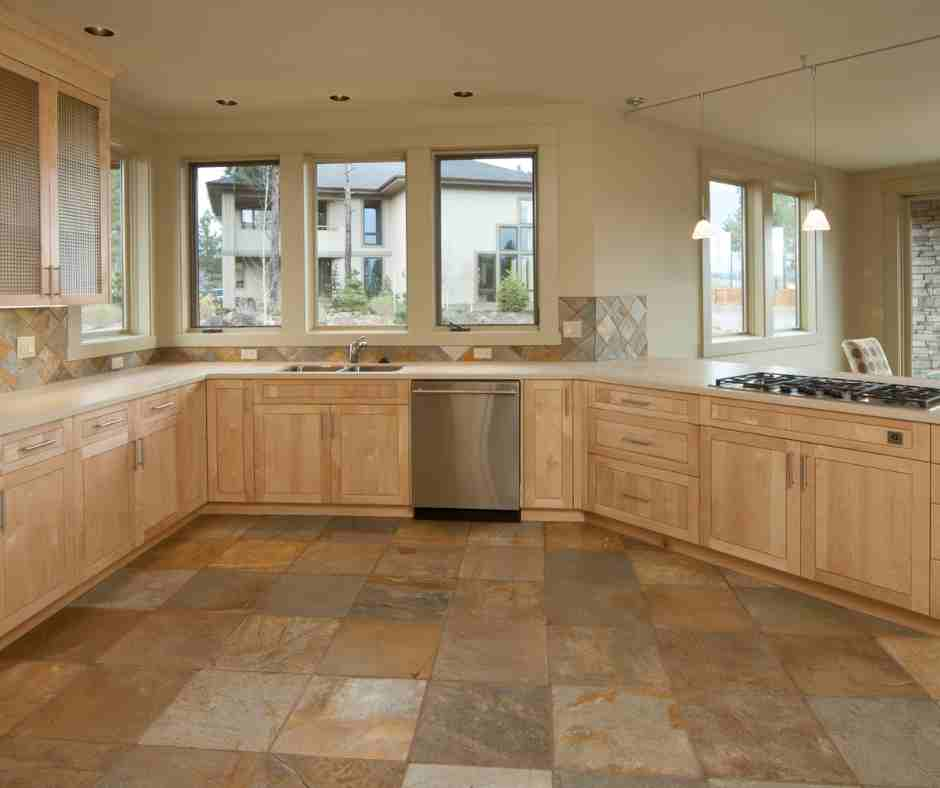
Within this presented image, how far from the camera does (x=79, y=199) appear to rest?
3928mm

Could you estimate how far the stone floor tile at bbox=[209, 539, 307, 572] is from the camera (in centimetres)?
385

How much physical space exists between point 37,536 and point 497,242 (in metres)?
3.21

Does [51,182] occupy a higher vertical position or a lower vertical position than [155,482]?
higher

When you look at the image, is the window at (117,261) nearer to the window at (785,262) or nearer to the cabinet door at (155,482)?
the cabinet door at (155,482)

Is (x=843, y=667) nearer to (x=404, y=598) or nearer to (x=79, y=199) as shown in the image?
(x=404, y=598)

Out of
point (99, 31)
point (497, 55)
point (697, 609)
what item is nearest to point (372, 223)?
point (497, 55)

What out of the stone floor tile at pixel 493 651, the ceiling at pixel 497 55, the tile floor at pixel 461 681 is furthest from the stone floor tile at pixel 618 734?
the ceiling at pixel 497 55

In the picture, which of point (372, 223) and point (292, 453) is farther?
point (372, 223)

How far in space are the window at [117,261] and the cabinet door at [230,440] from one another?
0.90 m

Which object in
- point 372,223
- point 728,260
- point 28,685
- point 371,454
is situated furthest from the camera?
point 728,260

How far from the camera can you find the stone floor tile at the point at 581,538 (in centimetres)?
413

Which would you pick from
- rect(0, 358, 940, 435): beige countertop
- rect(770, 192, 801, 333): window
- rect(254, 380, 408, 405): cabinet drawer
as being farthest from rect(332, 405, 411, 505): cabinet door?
rect(770, 192, 801, 333): window

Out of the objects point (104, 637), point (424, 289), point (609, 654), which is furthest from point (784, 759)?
point (424, 289)

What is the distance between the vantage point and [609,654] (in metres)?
2.85
